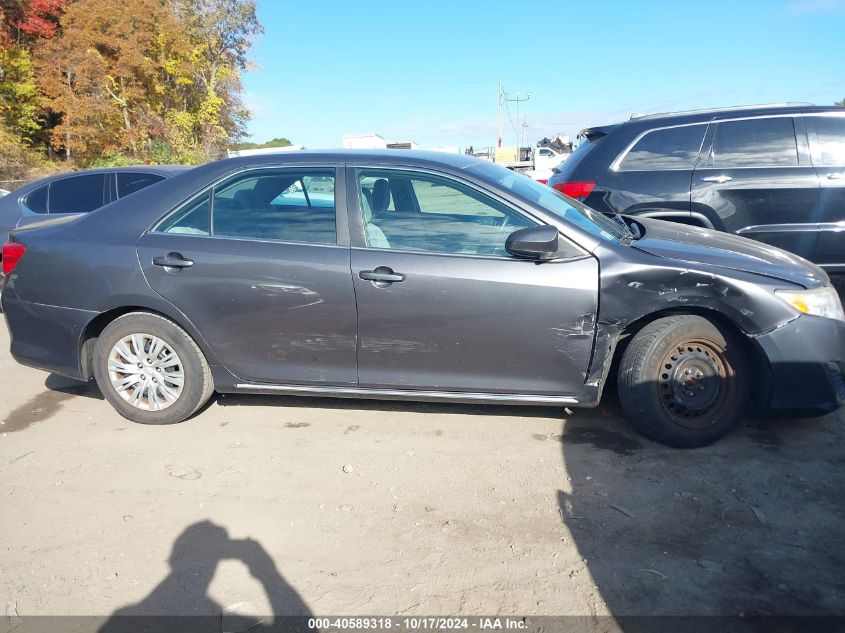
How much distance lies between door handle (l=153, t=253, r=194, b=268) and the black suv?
357 centimetres

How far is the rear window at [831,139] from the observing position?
5.36m

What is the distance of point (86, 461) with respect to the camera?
3652 mm

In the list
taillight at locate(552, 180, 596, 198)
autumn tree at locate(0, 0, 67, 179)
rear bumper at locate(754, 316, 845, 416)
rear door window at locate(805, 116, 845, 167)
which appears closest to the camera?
rear bumper at locate(754, 316, 845, 416)

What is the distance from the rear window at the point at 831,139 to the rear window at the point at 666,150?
96 cm

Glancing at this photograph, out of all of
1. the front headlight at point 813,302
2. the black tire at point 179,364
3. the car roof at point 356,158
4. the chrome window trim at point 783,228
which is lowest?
the black tire at point 179,364

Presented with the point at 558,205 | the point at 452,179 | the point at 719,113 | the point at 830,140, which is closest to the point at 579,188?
the point at 719,113

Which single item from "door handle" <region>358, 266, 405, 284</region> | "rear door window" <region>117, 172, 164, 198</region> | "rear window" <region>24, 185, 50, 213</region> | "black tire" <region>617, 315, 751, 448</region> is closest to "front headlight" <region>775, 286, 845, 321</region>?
"black tire" <region>617, 315, 751, 448</region>

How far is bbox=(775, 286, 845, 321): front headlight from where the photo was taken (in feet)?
11.0

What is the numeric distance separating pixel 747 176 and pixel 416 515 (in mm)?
4256

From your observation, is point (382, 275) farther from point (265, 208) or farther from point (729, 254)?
point (729, 254)

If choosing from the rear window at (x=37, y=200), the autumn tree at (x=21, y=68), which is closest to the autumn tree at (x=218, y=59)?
the autumn tree at (x=21, y=68)

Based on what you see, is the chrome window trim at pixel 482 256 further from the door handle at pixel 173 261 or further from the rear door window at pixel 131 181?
the rear door window at pixel 131 181

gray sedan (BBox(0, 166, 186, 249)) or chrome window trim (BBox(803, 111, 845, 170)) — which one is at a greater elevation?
chrome window trim (BBox(803, 111, 845, 170))

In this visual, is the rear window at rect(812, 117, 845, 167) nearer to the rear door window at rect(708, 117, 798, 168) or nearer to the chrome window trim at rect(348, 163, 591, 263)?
the rear door window at rect(708, 117, 798, 168)
